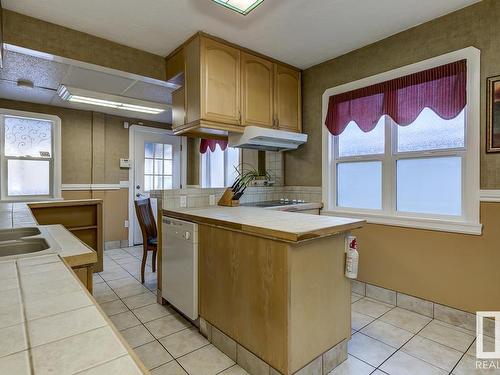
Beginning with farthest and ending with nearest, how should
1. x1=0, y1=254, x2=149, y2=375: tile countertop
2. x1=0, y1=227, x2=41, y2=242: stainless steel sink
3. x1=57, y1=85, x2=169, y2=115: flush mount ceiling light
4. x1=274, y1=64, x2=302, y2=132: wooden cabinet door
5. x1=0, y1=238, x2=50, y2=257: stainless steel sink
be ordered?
1. x1=57, y1=85, x2=169, y2=115: flush mount ceiling light
2. x1=274, y1=64, x2=302, y2=132: wooden cabinet door
3. x1=0, y1=227, x2=41, y2=242: stainless steel sink
4. x1=0, y1=238, x2=50, y2=257: stainless steel sink
5. x1=0, y1=254, x2=149, y2=375: tile countertop

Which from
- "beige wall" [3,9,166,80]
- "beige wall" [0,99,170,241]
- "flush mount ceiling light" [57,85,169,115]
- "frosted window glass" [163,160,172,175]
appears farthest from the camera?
"frosted window glass" [163,160,172,175]

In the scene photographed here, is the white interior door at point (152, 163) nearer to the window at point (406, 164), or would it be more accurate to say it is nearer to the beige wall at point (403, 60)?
the beige wall at point (403, 60)

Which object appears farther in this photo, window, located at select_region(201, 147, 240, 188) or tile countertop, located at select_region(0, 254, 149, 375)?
window, located at select_region(201, 147, 240, 188)

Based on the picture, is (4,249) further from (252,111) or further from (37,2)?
(252,111)

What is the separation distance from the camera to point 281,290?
4.77 ft

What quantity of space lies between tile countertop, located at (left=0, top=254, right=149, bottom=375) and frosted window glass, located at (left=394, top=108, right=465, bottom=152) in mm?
2663

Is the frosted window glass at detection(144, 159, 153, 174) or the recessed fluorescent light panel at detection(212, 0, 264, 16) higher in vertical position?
the recessed fluorescent light panel at detection(212, 0, 264, 16)

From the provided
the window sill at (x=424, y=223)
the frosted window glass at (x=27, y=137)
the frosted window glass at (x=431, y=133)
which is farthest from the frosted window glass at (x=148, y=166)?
the frosted window glass at (x=431, y=133)

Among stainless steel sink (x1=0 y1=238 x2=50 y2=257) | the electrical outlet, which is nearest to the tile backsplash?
the electrical outlet

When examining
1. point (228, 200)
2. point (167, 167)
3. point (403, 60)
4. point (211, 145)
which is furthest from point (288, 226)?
point (167, 167)

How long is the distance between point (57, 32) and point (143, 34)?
684 mm

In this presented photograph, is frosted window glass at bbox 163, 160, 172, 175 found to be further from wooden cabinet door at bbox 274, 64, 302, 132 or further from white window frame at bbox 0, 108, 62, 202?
wooden cabinet door at bbox 274, 64, 302, 132

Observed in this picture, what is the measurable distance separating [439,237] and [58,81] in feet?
14.0

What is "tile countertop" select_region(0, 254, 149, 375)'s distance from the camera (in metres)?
0.42
